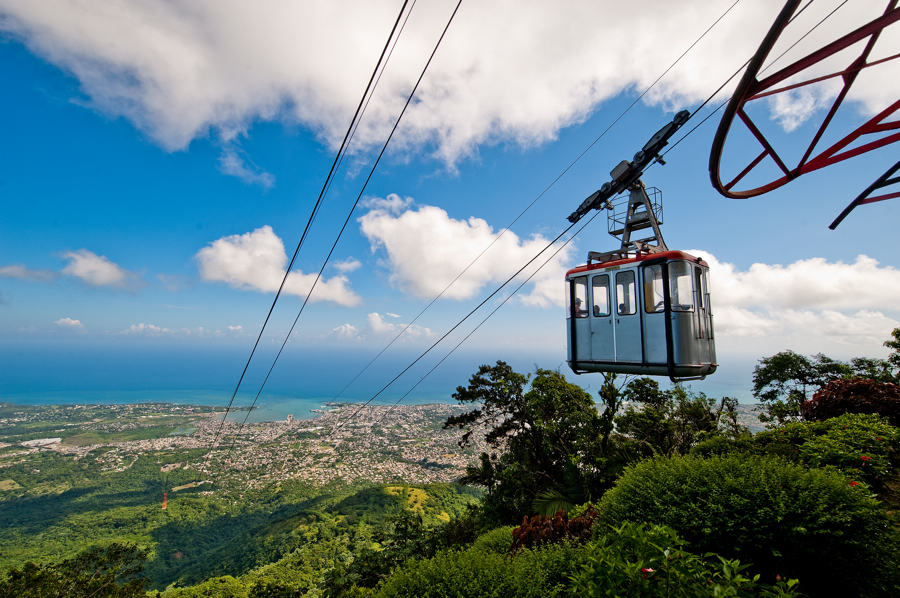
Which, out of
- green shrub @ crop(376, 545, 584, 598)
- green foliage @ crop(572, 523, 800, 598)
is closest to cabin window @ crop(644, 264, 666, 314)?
green foliage @ crop(572, 523, 800, 598)

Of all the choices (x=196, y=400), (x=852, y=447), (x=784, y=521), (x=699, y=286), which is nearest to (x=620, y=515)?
(x=784, y=521)

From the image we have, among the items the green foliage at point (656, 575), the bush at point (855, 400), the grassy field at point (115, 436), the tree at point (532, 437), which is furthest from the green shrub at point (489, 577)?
the grassy field at point (115, 436)

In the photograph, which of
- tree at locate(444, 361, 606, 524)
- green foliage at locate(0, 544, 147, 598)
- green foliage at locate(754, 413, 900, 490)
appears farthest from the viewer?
green foliage at locate(0, 544, 147, 598)

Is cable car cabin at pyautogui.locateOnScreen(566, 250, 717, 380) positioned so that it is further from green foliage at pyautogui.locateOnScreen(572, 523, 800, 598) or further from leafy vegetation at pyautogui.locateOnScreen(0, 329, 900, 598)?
green foliage at pyautogui.locateOnScreen(572, 523, 800, 598)

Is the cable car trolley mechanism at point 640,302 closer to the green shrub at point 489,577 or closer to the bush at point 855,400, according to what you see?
the green shrub at point 489,577

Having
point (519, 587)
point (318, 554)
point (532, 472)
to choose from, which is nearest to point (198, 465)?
point (318, 554)

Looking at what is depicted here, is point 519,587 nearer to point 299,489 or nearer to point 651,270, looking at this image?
point 651,270
